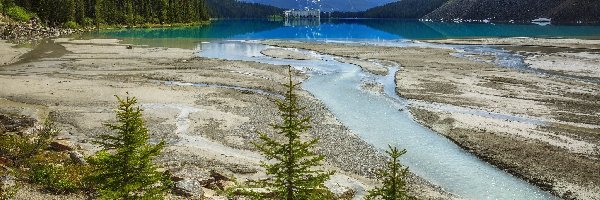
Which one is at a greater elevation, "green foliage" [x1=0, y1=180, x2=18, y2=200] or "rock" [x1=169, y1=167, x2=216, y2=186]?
"green foliage" [x1=0, y1=180, x2=18, y2=200]

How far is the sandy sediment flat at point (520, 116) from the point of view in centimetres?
2406

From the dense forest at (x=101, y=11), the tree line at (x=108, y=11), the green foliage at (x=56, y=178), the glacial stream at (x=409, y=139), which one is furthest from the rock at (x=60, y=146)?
the tree line at (x=108, y=11)

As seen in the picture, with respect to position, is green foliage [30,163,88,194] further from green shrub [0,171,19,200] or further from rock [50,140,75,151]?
rock [50,140,75,151]

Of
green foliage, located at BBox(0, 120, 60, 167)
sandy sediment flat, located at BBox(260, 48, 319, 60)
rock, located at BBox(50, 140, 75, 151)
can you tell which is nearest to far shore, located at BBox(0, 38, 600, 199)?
rock, located at BBox(50, 140, 75, 151)

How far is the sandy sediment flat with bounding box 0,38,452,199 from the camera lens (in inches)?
980

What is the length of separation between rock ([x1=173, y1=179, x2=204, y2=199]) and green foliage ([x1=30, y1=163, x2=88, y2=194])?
344 centimetres

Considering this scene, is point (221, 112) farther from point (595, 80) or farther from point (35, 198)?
point (595, 80)

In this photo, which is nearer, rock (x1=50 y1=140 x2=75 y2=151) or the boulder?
the boulder

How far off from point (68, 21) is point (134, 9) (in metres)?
40.6

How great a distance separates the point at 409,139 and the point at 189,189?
51.8 ft

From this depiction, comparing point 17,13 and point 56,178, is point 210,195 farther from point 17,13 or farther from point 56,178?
point 17,13

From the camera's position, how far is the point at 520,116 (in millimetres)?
34750

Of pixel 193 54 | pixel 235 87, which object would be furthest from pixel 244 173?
pixel 193 54

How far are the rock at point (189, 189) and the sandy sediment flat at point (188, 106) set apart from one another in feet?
11.8
